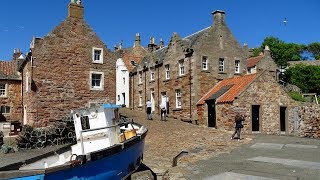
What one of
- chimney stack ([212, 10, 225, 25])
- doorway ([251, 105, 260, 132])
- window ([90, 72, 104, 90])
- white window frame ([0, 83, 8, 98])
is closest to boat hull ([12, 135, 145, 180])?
doorway ([251, 105, 260, 132])

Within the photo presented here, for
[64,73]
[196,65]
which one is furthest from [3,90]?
[196,65]

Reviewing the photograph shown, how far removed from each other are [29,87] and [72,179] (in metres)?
23.0

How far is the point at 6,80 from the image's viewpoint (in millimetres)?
35438

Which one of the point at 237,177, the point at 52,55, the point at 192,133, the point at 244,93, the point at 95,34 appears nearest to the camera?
the point at 237,177

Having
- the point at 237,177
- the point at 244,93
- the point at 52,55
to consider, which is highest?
the point at 52,55

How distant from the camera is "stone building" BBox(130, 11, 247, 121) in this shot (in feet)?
104

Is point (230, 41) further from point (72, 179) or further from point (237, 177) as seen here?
point (72, 179)

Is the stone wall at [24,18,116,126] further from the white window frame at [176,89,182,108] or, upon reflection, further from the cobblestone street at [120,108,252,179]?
the cobblestone street at [120,108,252,179]

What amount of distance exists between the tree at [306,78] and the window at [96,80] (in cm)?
3396

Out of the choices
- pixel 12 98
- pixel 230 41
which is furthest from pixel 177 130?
pixel 12 98

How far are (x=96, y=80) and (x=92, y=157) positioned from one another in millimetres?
23195

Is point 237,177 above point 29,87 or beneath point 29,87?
beneath

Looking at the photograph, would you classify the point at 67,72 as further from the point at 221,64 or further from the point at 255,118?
the point at 255,118

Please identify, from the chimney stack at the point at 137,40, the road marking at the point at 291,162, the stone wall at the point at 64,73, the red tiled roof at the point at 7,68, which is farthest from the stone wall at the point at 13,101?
the road marking at the point at 291,162
